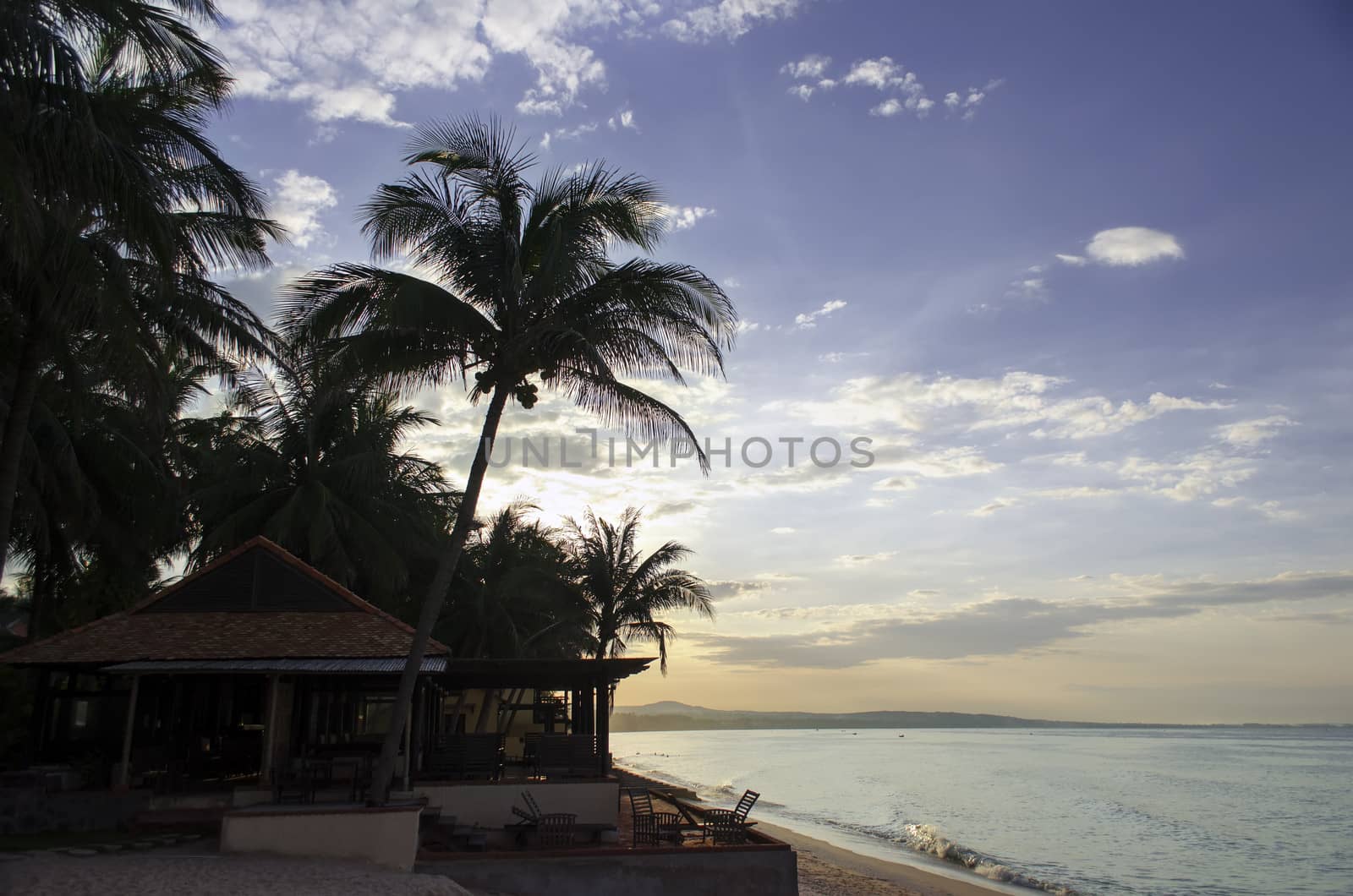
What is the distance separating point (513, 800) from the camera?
1395cm

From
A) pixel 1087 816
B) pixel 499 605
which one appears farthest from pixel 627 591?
pixel 1087 816

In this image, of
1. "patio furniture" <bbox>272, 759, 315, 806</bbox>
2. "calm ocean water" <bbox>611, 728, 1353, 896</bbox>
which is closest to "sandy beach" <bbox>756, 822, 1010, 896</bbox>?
"calm ocean water" <bbox>611, 728, 1353, 896</bbox>

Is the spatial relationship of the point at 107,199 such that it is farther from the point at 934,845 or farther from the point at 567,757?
the point at 934,845

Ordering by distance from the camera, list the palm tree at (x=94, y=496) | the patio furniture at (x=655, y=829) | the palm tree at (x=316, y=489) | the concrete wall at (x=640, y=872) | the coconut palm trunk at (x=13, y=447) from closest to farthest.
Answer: the coconut palm trunk at (x=13, y=447) < the concrete wall at (x=640, y=872) < the patio furniture at (x=655, y=829) < the palm tree at (x=94, y=496) < the palm tree at (x=316, y=489)

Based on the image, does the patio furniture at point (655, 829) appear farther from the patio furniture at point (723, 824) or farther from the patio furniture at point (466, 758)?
the patio furniture at point (466, 758)

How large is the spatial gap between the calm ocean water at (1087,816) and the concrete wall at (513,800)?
580 inches

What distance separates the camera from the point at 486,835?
12734 mm

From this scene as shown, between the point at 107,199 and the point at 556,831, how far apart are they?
9.41 m

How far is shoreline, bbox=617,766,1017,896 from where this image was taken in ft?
62.5

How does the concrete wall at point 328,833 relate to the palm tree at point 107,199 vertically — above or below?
below

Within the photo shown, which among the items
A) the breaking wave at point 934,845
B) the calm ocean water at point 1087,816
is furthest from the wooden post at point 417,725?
the calm ocean water at point 1087,816

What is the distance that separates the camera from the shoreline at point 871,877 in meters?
19.0

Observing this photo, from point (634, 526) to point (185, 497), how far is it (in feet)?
39.2

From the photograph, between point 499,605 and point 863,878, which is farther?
point 499,605
